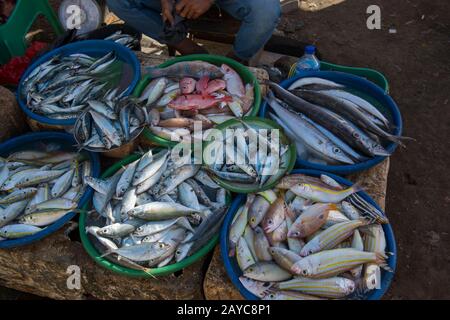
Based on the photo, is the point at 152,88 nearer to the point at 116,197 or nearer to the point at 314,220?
the point at 116,197

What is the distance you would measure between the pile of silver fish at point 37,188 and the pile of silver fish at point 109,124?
0.75 feet

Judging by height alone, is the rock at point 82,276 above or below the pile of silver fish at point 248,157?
below

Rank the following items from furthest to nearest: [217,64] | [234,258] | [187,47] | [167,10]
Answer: [187,47] → [167,10] → [217,64] → [234,258]

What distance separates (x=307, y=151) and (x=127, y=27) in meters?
2.51

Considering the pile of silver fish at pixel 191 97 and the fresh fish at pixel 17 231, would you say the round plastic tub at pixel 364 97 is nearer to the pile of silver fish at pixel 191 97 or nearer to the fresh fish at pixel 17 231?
the pile of silver fish at pixel 191 97

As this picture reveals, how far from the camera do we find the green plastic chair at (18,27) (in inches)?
158

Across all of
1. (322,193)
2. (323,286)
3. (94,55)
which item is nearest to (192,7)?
(94,55)

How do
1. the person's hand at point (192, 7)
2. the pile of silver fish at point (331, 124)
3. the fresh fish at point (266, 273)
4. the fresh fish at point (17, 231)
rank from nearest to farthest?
the fresh fish at point (266, 273) → the fresh fish at point (17, 231) → the pile of silver fish at point (331, 124) → the person's hand at point (192, 7)

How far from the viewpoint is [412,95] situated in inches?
164

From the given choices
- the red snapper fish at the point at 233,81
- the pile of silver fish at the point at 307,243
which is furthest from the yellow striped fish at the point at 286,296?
the red snapper fish at the point at 233,81

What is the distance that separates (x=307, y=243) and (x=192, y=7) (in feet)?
7.45

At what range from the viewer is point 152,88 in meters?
3.17

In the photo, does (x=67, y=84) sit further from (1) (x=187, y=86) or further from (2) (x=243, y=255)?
(2) (x=243, y=255)
